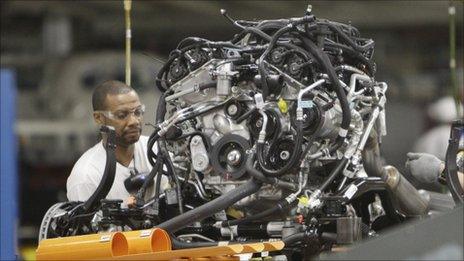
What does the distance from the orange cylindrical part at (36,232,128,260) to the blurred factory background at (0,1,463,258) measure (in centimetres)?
913

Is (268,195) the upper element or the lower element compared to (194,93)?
lower

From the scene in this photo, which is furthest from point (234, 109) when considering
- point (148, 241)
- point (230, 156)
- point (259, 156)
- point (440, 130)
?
point (440, 130)

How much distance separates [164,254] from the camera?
6996mm

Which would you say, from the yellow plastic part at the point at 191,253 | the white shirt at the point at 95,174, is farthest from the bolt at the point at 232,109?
the white shirt at the point at 95,174

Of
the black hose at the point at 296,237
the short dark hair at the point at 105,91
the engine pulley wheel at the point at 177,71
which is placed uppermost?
the engine pulley wheel at the point at 177,71

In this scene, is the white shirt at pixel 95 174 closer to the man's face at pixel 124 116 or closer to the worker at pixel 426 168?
the man's face at pixel 124 116

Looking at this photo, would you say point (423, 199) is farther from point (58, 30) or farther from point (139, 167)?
point (58, 30)

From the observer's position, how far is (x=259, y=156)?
7.66m

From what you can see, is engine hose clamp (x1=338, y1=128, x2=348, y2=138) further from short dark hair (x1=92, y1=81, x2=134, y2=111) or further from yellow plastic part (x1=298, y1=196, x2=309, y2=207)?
short dark hair (x1=92, y1=81, x2=134, y2=111)

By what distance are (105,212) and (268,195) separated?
3.20 feet

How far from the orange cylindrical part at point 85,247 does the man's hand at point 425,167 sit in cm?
220

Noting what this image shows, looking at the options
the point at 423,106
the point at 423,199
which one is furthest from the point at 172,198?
the point at 423,106

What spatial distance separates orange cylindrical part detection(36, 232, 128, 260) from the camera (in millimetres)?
7293

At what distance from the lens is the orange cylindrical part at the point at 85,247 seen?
7293 mm
